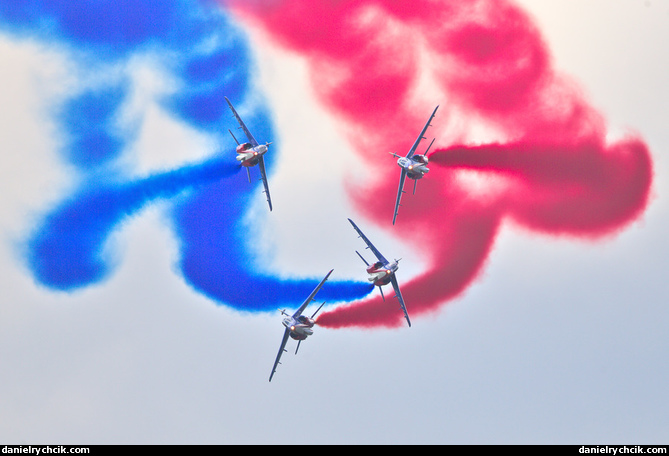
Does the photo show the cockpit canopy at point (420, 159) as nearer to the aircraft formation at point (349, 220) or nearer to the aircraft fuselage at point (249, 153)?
the aircraft formation at point (349, 220)

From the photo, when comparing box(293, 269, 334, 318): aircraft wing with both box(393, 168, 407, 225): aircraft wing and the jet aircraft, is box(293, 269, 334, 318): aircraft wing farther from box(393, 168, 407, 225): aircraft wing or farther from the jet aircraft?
the jet aircraft

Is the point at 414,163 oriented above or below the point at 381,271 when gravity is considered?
above

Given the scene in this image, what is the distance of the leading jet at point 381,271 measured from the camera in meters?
55.2

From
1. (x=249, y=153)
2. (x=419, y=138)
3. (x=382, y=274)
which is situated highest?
(x=419, y=138)

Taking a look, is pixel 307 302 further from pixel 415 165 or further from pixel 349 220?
pixel 415 165

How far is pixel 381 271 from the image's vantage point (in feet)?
181

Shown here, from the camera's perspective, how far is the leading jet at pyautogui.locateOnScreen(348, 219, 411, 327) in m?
55.2

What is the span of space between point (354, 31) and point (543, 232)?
17.4 meters

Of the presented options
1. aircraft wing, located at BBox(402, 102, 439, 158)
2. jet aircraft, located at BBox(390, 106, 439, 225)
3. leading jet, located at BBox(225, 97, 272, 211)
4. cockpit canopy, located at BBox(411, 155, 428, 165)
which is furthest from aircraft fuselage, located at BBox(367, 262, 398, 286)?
leading jet, located at BBox(225, 97, 272, 211)

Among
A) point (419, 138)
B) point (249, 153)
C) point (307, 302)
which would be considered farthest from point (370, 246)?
point (249, 153)

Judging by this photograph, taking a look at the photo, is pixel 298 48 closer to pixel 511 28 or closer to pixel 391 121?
pixel 391 121

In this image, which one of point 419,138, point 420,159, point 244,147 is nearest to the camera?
point 420,159

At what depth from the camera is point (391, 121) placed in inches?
2295

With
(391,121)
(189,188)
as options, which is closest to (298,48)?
(391,121)
